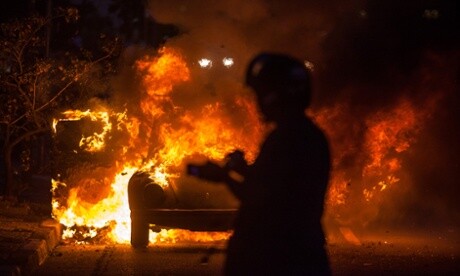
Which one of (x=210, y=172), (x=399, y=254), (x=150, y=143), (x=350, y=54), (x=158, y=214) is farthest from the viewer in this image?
(x=350, y=54)

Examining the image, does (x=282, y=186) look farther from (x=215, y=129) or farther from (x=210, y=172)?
(x=215, y=129)

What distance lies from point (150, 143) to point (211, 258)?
3.32 m

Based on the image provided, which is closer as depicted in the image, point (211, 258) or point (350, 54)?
point (211, 258)

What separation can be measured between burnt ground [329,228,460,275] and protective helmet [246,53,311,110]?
23.6 ft

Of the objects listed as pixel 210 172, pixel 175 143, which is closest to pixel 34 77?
pixel 175 143

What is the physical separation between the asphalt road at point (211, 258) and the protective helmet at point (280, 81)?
6622mm

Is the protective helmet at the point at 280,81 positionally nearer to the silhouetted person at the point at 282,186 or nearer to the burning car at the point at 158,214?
the silhouetted person at the point at 282,186

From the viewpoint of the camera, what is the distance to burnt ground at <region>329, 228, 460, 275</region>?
37.7 feet

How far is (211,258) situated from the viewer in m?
12.7

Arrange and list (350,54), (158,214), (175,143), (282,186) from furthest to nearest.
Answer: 1. (350,54)
2. (175,143)
3. (158,214)
4. (282,186)

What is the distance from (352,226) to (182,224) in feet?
14.1

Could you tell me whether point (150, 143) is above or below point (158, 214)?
above

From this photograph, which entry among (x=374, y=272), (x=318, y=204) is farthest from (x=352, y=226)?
(x=318, y=204)

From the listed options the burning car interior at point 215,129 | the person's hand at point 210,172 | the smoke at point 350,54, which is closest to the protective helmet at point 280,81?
the person's hand at point 210,172
